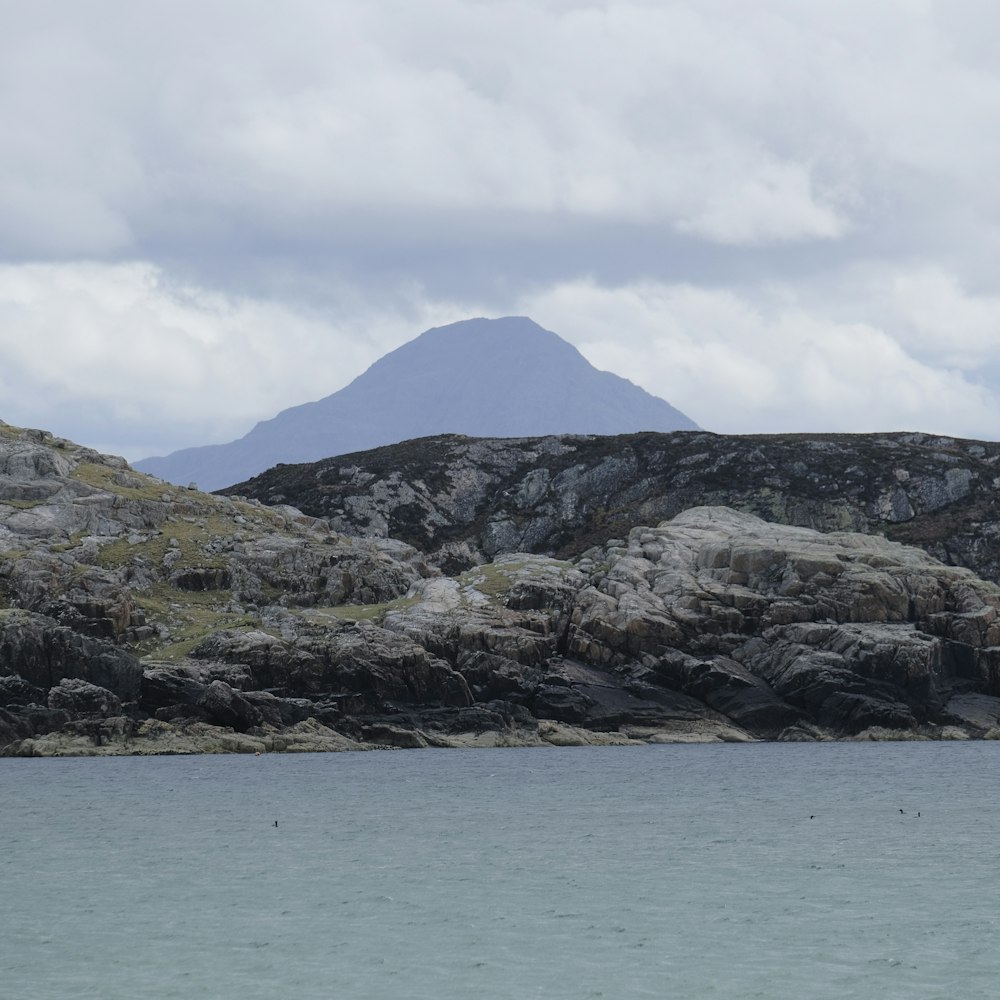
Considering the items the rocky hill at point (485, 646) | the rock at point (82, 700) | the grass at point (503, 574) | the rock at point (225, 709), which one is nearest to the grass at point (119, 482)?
the rocky hill at point (485, 646)

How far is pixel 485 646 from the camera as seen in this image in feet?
317

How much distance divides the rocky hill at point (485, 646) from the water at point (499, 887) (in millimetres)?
19031

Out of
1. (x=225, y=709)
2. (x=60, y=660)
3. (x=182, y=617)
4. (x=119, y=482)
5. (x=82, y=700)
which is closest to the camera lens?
(x=82, y=700)

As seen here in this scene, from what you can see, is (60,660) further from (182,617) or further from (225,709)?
(182,617)

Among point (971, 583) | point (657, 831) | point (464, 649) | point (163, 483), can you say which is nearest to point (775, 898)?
point (657, 831)

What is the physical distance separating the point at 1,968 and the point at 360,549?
95227mm

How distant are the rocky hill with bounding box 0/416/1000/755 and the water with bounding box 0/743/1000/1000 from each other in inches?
749

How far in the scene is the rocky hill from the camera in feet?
285

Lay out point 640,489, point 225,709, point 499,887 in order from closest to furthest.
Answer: point 499,887, point 225,709, point 640,489

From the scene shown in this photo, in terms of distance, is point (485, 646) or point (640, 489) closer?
point (485, 646)

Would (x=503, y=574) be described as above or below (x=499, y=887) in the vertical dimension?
above

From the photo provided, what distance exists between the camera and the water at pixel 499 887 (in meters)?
26.5

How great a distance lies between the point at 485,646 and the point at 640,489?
76.0m

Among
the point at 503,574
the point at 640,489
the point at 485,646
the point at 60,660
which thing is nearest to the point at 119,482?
the point at 503,574
